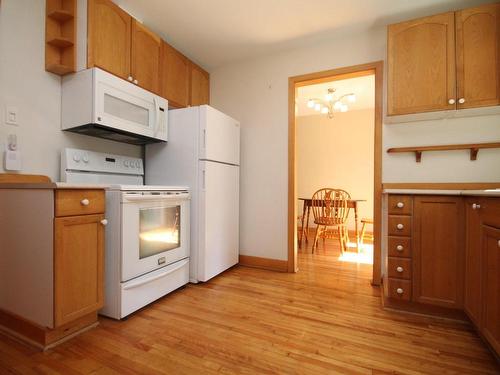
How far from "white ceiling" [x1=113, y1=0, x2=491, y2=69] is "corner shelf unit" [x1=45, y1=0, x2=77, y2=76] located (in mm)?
431

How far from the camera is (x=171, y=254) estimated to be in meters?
1.94

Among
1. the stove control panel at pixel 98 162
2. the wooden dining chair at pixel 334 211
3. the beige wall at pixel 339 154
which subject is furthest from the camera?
the beige wall at pixel 339 154

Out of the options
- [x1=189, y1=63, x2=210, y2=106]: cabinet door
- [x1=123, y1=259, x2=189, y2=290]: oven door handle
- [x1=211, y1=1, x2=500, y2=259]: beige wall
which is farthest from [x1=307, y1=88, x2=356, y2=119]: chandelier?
[x1=123, y1=259, x2=189, y2=290]: oven door handle

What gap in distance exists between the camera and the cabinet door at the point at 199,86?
8.87 ft

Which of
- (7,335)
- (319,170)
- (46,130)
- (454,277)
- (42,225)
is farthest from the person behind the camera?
(319,170)

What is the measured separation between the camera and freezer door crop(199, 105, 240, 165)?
214 cm

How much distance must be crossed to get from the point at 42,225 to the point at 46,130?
0.81 meters

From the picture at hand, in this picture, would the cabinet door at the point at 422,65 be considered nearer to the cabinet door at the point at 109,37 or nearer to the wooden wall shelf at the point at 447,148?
the wooden wall shelf at the point at 447,148

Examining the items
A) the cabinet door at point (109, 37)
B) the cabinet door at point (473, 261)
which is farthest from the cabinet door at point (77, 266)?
the cabinet door at point (473, 261)

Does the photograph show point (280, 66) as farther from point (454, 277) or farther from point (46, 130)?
point (454, 277)

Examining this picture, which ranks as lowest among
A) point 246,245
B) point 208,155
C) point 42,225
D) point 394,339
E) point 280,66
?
point 394,339

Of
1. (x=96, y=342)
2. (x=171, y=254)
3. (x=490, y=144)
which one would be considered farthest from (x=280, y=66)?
(x=96, y=342)

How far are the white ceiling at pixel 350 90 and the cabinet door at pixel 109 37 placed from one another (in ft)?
6.41

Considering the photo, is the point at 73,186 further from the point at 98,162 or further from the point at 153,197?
the point at 98,162
